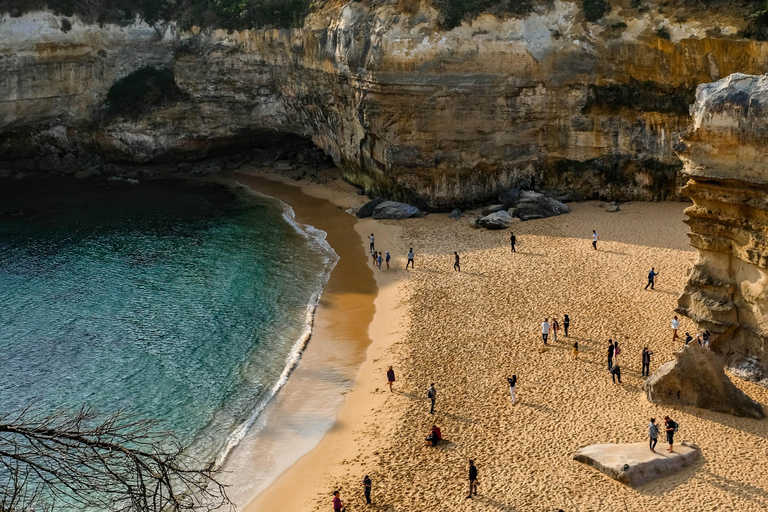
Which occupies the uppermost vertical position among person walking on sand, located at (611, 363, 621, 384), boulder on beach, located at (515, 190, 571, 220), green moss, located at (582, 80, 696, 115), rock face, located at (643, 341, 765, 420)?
green moss, located at (582, 80, 696, 115)

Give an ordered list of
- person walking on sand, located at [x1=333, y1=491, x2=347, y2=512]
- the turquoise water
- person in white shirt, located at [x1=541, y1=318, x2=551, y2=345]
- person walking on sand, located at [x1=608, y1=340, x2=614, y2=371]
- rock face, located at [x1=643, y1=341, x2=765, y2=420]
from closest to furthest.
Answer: person walking on sand, located at [x1=333, y1=491, x2=347, y2=512], rock face, located at [x1=643, y1=341, x2=765, y2=420], person walking on sand, located at [x1=608, y1=340, x2=614, y2=371], the turquoise water, person in white shirt, located at [x1=541, y1=318, x2=551, y2=345]

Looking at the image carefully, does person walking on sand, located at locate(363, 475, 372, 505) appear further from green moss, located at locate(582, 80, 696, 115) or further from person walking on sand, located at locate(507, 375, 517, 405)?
green moss, located at locate(582, 80, 696, 115)

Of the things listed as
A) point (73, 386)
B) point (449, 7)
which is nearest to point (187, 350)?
point (73, 386)

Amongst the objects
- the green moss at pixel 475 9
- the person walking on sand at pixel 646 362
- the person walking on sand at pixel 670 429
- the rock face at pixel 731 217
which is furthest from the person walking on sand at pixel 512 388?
the green moss at pixel 475 9

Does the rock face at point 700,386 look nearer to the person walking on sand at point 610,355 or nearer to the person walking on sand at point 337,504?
the person walking on sand at point 610,355

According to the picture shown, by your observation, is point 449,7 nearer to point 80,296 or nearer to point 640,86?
point 640,86

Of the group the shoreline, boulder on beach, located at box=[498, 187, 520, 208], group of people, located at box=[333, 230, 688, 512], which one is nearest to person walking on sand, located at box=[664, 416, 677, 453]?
group of people, located at box=[333, 230, 688, 512]

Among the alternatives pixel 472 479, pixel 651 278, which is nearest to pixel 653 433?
pixel 472 479
